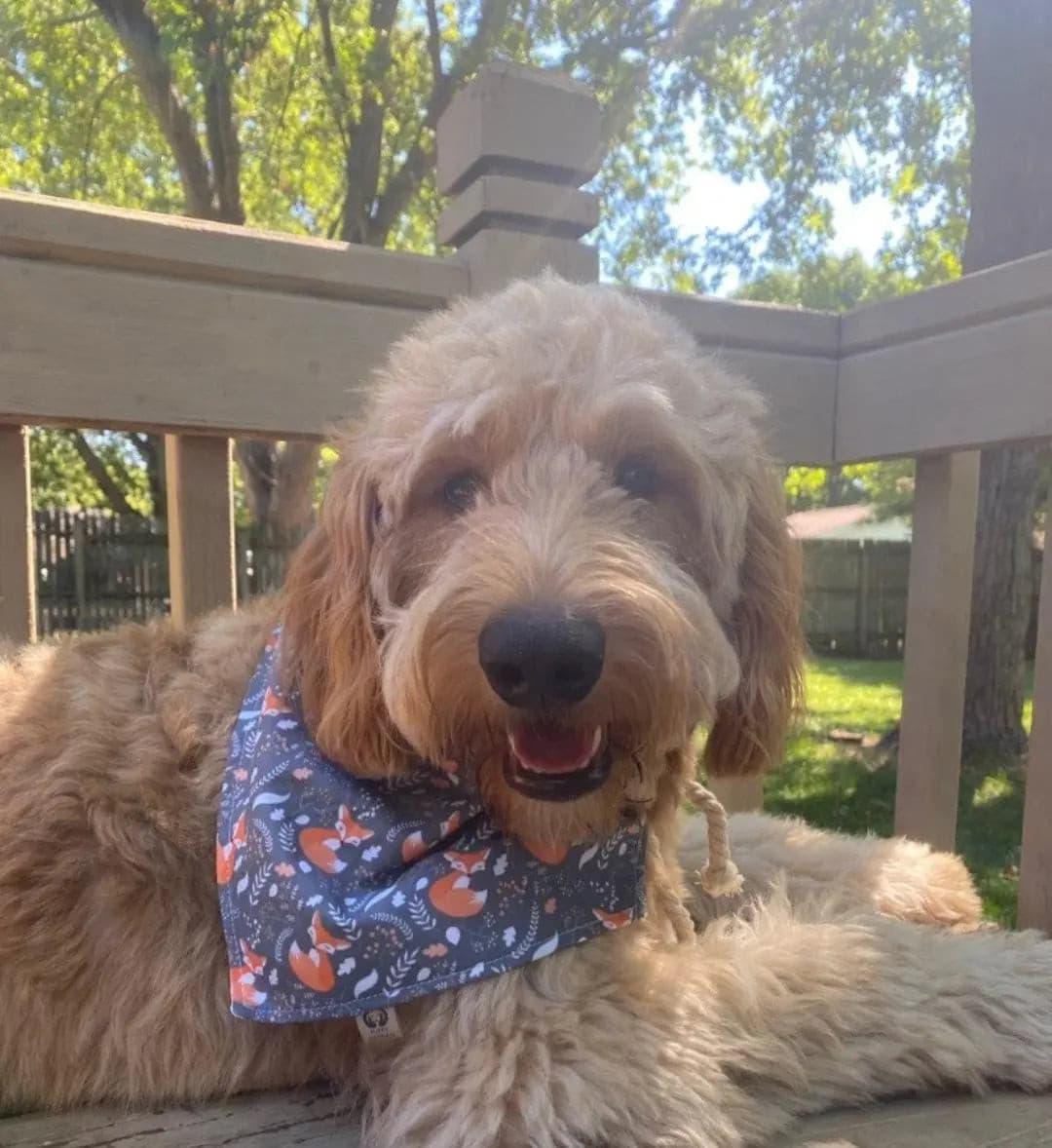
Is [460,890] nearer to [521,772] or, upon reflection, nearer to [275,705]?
[521,772]

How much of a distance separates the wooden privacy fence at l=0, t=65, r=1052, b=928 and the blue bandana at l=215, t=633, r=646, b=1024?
949 millimetres

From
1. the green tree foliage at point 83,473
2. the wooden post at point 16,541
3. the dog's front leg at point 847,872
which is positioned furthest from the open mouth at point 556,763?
the green tree foliage at point 83,473

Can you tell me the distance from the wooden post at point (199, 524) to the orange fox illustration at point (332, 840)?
0.92 m

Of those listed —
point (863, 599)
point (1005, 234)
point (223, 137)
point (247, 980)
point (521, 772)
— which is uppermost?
Result: point (223, 137)

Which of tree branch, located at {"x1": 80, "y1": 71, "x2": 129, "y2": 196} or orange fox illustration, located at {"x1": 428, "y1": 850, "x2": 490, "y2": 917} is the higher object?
tree branch, located at {"x1": 80, "y1": 71, "x2": 129, "y2": 196}

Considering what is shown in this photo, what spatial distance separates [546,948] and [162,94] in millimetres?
11638

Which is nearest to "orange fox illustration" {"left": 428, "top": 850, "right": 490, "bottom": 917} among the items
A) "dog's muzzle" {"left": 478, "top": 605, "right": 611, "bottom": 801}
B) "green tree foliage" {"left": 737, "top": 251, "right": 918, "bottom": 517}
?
"dog's muzzle" {"left": 478, "top": 605, "right": 611, "bottom": 801}

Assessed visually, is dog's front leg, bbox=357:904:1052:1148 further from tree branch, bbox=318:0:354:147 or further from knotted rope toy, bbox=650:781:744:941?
tree branch, bbox=318:0:354:147

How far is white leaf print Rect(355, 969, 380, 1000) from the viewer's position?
5.27ft

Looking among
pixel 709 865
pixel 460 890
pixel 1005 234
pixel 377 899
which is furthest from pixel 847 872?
pixel 1005 234

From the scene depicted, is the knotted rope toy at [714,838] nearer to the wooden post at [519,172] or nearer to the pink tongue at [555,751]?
the pink tongue at [555,751]

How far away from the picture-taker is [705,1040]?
1.67m

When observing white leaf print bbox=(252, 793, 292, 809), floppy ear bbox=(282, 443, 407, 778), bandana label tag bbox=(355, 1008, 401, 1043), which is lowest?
bandana label tag bbox=(355, 1008, 401, 1043)

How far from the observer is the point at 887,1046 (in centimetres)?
173
